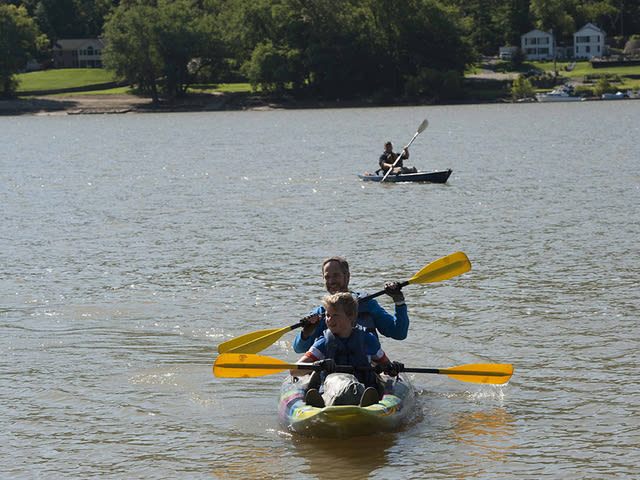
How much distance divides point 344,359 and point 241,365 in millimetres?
1170

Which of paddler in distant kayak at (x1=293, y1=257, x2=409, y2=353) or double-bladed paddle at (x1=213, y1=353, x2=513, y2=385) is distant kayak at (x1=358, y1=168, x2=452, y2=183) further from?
paddler in distant kayak at (x1=293, y1=257, x2=409, y2=353)

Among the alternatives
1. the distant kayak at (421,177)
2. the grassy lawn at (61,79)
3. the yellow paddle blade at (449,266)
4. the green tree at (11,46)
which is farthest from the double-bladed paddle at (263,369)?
the grassy lawn at (61,79)

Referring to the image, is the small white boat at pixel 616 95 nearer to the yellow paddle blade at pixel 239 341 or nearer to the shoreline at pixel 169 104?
the shoreline at pixel 169 104

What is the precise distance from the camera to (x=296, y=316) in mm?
13117

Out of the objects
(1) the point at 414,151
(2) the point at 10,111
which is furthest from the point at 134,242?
(2) the point at 10,111

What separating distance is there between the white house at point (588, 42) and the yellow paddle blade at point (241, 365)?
5066 inches

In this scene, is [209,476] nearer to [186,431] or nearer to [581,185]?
[186,431]

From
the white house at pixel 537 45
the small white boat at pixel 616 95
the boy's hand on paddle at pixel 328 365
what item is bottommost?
the boy's hand on paddle at pixel 328 365

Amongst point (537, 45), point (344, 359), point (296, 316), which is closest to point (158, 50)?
point (537, 45)

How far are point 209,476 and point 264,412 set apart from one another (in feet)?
5.21

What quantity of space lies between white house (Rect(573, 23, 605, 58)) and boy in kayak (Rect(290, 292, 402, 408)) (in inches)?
5075

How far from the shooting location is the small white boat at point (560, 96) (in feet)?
330

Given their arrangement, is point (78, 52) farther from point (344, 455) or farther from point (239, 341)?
point (344, 455)

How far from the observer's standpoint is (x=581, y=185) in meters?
27.9
